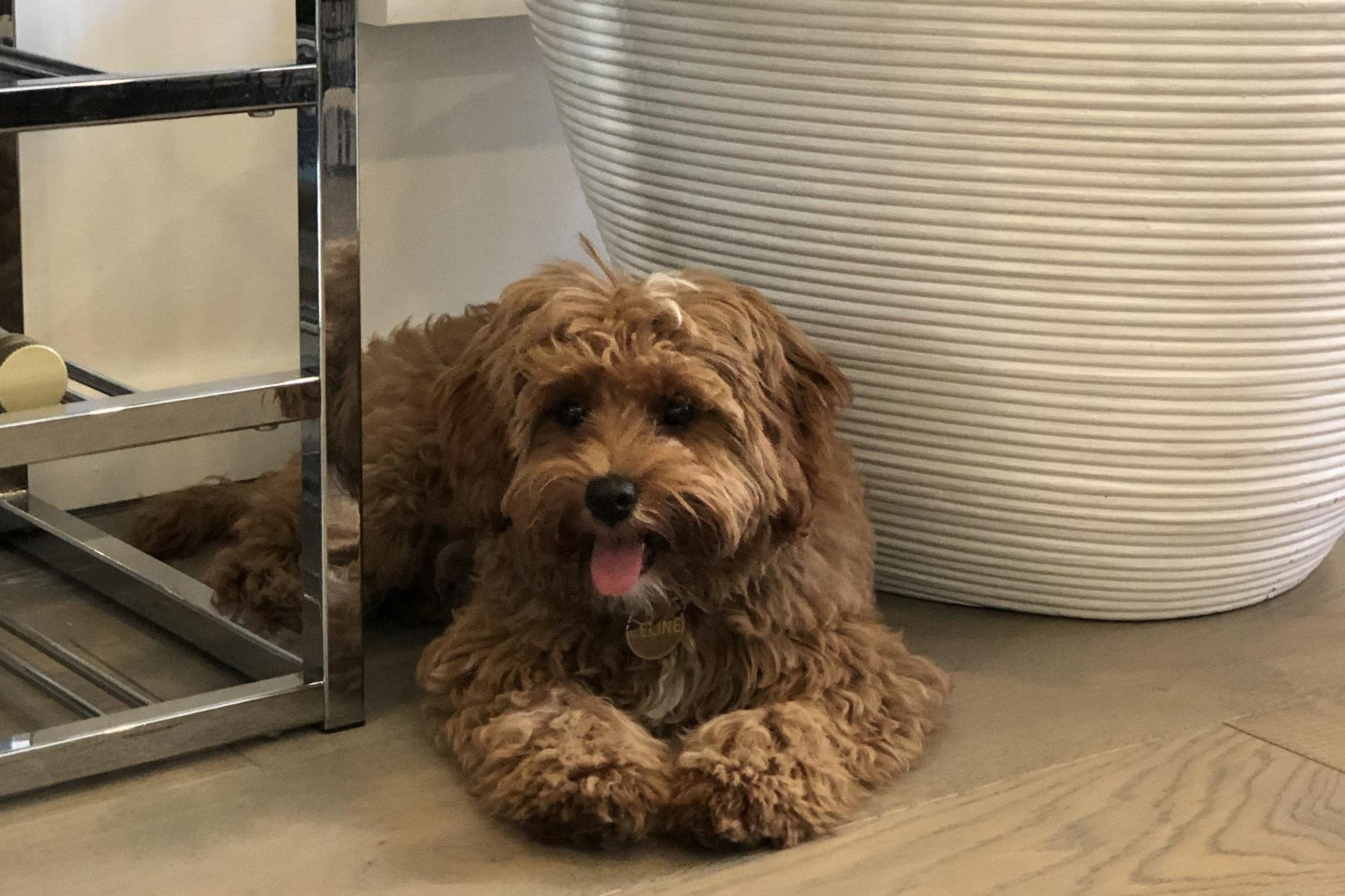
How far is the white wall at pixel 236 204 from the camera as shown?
2207 mm

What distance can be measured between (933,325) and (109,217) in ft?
3.53

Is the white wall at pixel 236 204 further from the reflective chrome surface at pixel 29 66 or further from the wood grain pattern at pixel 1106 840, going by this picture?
the wood grain pattern at pixel 1106 840

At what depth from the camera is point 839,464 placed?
1703 millimetres

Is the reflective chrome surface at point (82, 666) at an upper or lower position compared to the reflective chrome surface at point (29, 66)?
lower

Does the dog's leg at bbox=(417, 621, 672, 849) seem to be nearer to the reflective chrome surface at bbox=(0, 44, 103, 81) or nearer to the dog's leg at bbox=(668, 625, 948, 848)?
the dog's leg at bbox=(668, 625, 948, 848)

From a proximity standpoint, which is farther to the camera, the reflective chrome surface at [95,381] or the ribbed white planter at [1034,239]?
the reflective chrome surface at [95,381]

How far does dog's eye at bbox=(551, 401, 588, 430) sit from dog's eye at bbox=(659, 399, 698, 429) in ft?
0.21

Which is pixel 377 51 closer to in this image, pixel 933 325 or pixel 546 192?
pixel 546 192

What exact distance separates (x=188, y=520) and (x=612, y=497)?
814 millimetres

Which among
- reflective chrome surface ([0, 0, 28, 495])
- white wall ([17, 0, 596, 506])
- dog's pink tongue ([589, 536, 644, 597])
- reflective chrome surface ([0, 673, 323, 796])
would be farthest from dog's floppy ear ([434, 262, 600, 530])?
white wall ([17, 0, 596, 506])

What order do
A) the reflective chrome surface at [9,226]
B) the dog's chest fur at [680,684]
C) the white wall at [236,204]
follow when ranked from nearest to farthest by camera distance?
the dog's chest fur at [680,684] → the reflective chrome surface at [9,226] → the white wall at [236,204]

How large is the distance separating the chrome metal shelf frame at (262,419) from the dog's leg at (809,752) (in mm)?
383

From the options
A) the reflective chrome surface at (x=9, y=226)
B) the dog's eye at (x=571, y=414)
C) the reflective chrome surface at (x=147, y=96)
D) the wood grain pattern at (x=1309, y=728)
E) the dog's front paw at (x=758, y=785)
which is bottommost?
the wood grain pattern at (x=1309, y=728)

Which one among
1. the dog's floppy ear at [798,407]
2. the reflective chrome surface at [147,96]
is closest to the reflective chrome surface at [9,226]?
the reflective chrome surface at [147,96]
